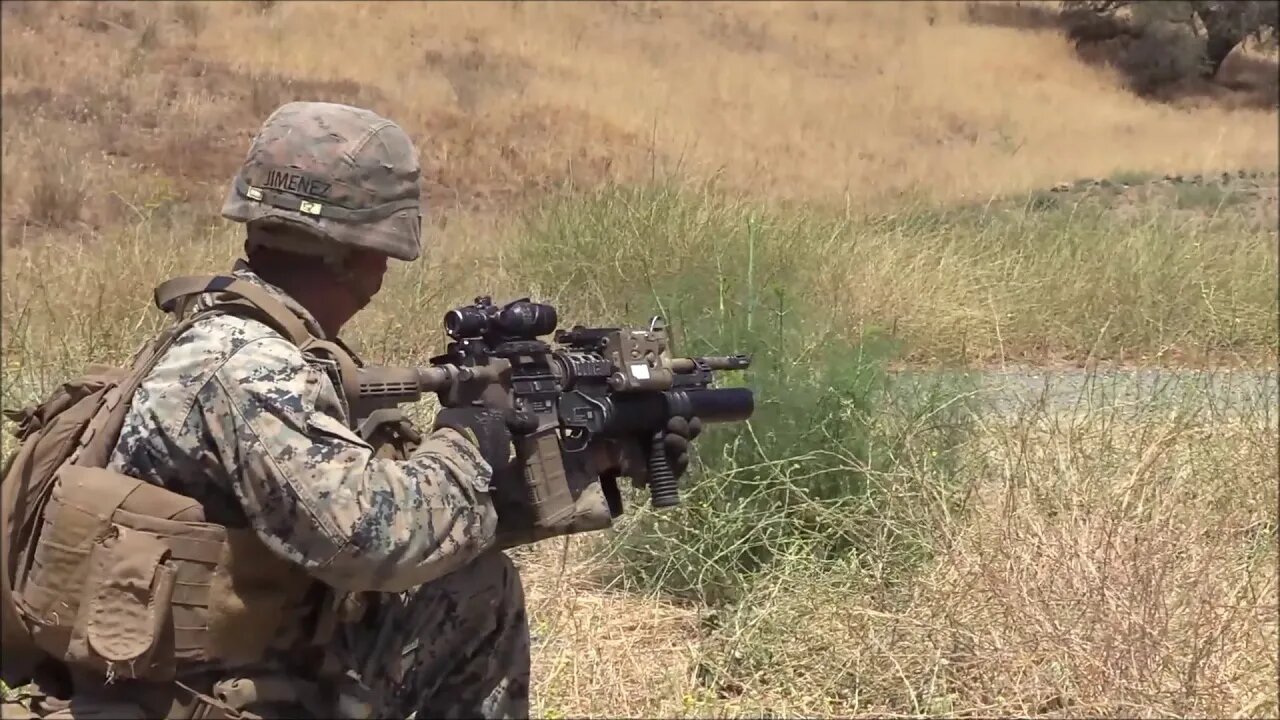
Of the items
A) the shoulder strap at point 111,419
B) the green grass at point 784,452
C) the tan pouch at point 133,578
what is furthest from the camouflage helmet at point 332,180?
the green grass at point 784,452

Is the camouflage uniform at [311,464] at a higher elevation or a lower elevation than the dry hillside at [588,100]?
higher

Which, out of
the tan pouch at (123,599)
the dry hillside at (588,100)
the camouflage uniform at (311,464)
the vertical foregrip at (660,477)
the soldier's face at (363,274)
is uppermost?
the soldier's face at (363,274)

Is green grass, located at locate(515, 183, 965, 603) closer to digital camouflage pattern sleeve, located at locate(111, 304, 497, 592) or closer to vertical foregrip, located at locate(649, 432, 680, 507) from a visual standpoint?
vertical foregrip, located at locate(649, 432, 680, 507)

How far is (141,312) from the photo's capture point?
16.6 feet

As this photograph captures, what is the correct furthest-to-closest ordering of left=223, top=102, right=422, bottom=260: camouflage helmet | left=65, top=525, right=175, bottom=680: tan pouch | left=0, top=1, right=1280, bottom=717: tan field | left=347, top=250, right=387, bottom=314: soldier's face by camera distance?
left=0, top=1, right=1280, bottom=717: tan field, left=347, top=250, right=387, bottom=314: soldier's face, left=223, top=102, right=422, bottom=260: camouflage helmet, left=65, top=525, right=175, bottom=680: tan pouch

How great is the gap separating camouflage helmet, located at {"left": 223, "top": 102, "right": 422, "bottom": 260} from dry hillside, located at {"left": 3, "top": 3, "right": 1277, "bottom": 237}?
5.39 metres

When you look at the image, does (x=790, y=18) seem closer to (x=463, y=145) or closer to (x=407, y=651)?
(x=463, y=145)

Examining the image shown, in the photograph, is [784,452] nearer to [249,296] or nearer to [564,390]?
[564,390]

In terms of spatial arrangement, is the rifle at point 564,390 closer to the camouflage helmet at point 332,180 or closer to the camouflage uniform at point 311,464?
the camouflage uniform at point 311,464

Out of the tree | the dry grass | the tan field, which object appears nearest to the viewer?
the dry grass

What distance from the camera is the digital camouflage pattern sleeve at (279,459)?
1813mm

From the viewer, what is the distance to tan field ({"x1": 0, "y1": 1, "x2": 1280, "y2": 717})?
3.08m

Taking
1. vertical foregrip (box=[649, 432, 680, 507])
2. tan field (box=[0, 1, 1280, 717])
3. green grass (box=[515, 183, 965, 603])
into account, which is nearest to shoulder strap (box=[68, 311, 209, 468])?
vertical foregrip (box=[649, 432, 680, 507])

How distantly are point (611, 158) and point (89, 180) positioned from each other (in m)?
6.31
